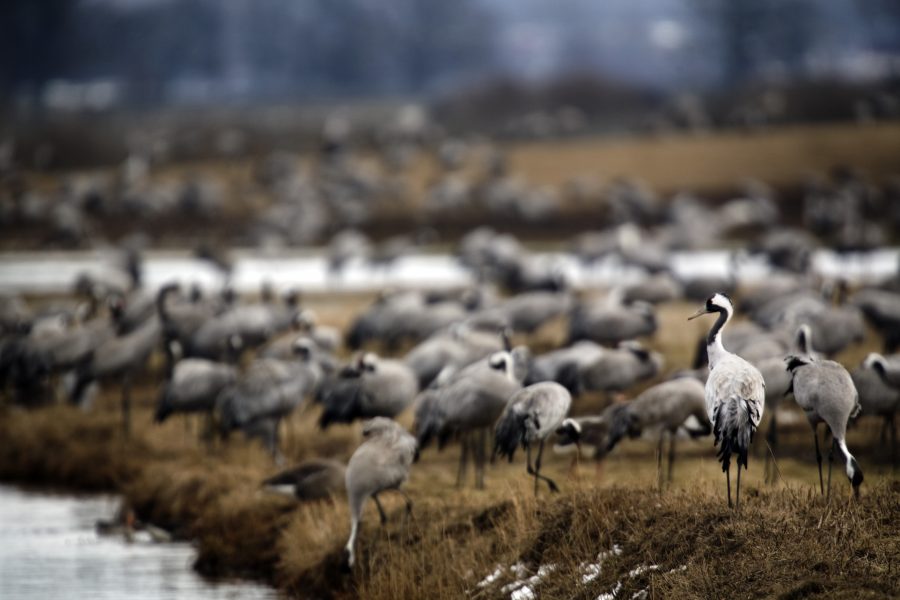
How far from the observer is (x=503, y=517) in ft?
36.9

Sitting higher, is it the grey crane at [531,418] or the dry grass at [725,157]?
the dry grass at [725,157]

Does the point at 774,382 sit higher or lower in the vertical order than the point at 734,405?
lower

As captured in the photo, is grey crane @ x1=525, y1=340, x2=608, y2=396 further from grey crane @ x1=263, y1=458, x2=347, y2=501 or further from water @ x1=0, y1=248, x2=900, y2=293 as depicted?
water @ x1=0, y1=248, x2=900, y2=293

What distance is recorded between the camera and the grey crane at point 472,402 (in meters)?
13.0

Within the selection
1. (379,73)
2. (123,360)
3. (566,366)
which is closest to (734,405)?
(566,366)

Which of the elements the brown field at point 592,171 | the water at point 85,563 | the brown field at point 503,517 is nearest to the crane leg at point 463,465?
the brown field at point 503,517

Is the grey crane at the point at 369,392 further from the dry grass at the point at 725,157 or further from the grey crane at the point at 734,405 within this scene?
the dry grass at the point at 725,157

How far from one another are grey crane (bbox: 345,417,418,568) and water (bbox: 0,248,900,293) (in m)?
15.6

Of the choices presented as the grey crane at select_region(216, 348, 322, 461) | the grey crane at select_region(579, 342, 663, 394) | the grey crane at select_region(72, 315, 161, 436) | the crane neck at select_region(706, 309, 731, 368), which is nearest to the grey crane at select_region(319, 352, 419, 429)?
the grey crane at select_region(216, 348, 322, 461)

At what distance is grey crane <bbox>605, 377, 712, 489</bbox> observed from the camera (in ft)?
41.0

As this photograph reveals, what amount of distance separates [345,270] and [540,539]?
2475 centimetres

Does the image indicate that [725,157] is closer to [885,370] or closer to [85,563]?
[885,370]

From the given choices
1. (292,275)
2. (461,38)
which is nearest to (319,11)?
(461,38)

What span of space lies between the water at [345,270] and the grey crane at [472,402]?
46.4 feet
